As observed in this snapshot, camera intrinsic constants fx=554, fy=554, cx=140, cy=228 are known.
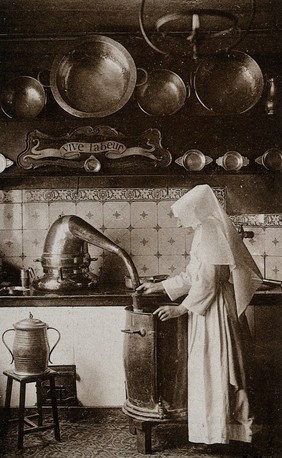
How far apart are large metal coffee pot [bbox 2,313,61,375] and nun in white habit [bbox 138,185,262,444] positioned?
0.74 meters

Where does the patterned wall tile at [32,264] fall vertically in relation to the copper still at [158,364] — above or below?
above

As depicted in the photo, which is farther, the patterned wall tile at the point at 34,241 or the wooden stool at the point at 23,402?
the patterned wall tile at the point at 34,241

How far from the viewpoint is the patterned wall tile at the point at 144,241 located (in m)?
4.20

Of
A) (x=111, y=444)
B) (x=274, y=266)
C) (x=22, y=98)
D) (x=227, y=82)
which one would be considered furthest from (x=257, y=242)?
(x=22, y=98)

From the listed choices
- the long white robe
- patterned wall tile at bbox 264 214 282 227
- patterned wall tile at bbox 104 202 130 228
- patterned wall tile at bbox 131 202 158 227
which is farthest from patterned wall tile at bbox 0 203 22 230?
patterned wall tile at bbox 264 214 282 227

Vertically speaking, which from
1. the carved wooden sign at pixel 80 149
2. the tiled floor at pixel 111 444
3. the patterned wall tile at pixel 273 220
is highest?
the carved wooden sign at pixel 80 149

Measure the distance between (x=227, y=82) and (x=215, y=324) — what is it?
72.8 inches

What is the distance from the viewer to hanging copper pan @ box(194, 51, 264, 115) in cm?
393

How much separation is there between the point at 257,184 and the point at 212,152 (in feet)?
1.47

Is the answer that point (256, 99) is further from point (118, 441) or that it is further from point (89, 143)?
point (118, 441)

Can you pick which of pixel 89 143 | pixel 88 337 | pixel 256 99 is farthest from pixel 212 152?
pixel 88 337

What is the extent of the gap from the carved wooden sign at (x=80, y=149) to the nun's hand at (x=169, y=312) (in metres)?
1.27

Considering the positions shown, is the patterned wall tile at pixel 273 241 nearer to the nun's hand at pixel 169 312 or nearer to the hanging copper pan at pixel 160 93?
the hanging copper pan at pixel 160 93

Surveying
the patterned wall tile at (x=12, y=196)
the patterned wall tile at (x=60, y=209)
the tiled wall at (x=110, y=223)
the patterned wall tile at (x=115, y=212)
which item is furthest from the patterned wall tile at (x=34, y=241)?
the patterned wall tile at (x=115, y=212)
